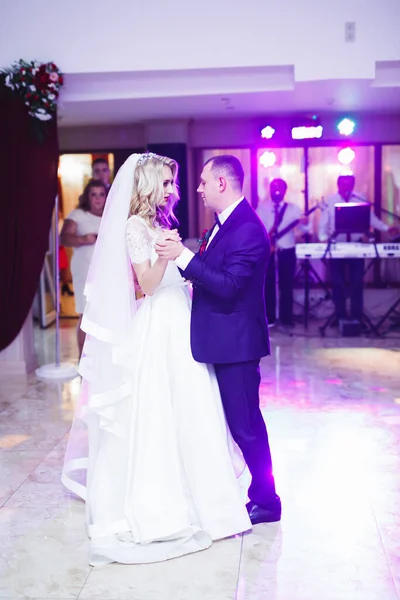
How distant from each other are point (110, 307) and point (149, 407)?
48 centimetres

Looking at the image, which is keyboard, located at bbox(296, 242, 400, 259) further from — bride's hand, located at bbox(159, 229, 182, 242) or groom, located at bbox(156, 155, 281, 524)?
bride's hand, located at bbox(159, 229, 182, 242)

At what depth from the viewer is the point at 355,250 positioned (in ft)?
26.6

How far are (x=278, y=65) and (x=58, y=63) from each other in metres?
1.77

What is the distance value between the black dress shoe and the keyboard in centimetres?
498

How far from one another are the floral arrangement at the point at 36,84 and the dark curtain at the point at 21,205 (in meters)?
0.09

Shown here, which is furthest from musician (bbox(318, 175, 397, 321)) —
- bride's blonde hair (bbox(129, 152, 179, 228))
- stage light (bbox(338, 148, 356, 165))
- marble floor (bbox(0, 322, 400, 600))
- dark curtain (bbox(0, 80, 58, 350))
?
bride's blonde hair (bbox(129, 152, 179, 228))

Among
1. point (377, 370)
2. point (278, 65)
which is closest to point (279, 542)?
point (377, 370)

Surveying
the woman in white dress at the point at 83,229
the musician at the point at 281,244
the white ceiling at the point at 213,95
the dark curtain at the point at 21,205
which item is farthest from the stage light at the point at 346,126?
the dark curtain at the point at 21,205

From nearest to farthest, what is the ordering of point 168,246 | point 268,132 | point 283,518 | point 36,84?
1. point 168,246
2. point 283,518
3. point 36,84
4. point 268,132

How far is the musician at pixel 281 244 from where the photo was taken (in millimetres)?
8914

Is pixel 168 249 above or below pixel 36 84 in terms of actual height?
below

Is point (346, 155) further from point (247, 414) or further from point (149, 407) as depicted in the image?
point (149, 407)

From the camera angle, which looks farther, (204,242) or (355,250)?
(355,250)

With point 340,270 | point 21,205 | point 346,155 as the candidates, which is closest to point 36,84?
point 21,205
